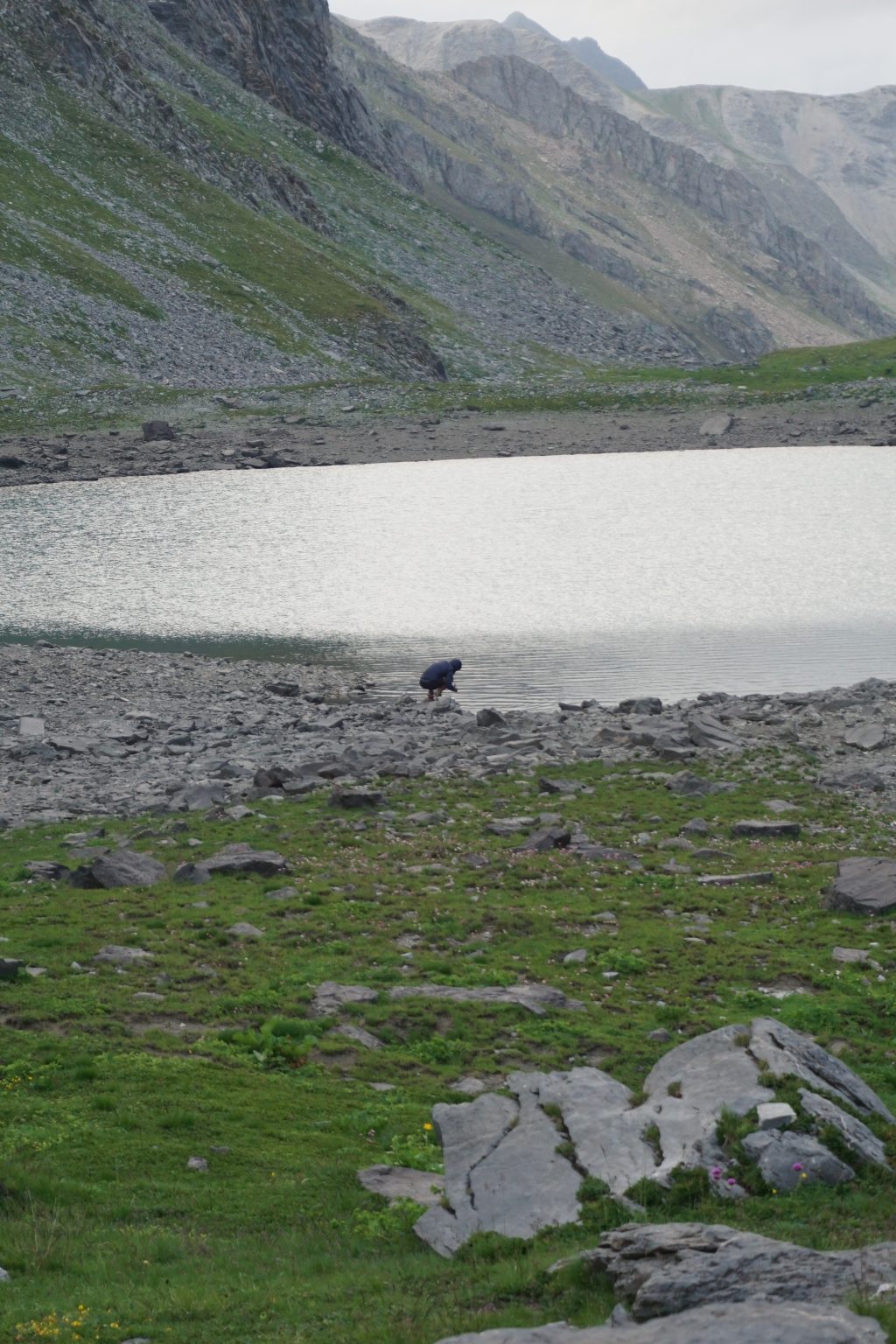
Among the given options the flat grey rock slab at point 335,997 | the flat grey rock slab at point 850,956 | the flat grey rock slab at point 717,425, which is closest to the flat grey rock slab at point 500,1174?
the flat grey rock slab at point 335,997

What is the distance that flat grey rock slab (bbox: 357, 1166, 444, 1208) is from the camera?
16.0 metres

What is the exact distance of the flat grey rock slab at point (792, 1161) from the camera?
15.2 m

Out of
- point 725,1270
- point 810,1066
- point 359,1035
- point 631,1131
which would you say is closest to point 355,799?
point 359,1035

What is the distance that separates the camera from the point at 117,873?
91.2 ft

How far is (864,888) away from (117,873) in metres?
14.7

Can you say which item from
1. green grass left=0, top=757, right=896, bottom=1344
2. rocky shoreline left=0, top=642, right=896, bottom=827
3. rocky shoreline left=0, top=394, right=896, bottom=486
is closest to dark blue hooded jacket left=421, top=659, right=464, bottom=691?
rocky shoreline left=0, top=642, right=896, bottom=827

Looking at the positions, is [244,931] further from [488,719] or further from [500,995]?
[488,719]

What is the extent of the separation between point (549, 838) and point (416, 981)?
26.3 feet

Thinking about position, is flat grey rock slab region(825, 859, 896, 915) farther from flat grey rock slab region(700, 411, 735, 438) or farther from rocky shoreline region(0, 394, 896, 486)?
flat grey rock slab region(700, 411, 735, 438)

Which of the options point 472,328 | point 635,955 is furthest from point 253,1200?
point 472,328

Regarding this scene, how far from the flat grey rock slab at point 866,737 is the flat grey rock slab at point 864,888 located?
11.5 m

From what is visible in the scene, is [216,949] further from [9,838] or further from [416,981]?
[9,838]

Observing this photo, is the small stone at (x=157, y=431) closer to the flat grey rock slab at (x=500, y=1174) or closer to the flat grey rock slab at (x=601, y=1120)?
the flat grey rock slab at (x=601, y=1120)

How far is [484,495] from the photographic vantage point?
100812mm
